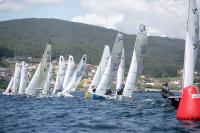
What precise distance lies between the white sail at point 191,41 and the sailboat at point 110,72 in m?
22.2

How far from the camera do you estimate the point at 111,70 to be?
5103 centimetres

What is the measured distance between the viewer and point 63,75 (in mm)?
66125

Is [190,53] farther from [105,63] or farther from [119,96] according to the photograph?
[105,63]

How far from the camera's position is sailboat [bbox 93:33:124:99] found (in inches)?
1957

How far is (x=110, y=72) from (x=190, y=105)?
2999cm

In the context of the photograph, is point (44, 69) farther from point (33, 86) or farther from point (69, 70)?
point (69, 70)

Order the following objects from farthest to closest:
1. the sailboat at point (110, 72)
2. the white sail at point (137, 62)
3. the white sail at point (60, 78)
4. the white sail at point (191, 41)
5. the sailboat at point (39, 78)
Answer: the white sail at point (60, 78)
the sailboat at point (39, 78)
the sailboat at point (110, 72)
the white sail at point (137, 62)
the white sail at point (191, 41)

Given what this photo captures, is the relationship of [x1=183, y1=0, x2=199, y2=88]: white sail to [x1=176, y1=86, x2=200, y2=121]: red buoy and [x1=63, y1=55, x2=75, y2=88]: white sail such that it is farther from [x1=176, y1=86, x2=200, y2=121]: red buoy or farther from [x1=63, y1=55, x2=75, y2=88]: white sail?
[x1=63, y1=55, x2=75, y2=88]: white sail

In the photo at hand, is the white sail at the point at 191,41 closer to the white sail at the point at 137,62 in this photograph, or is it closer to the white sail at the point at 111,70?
the white sail at the point at 137,62

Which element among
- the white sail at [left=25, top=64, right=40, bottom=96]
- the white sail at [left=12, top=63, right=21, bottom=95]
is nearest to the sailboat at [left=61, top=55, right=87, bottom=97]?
the white sail at [left=25, top=64, right=40, bottom=96]

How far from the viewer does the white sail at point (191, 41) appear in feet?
90.1

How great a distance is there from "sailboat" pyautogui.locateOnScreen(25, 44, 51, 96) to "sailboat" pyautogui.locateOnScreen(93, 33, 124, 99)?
14852 mm

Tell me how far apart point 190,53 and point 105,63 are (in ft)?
95.7

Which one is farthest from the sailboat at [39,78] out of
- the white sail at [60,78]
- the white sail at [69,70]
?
the white sail at [69,70]
